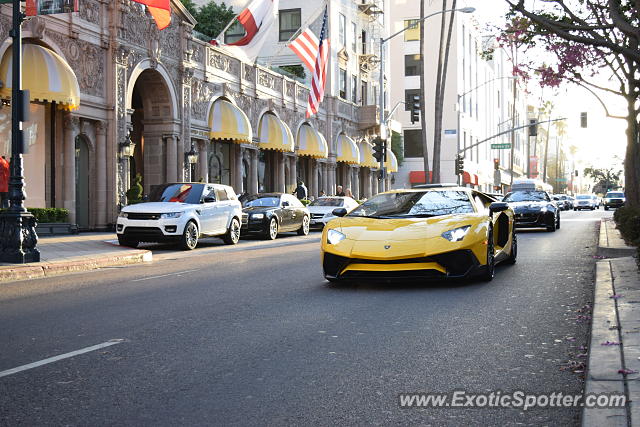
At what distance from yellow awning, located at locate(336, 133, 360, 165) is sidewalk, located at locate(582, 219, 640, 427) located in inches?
1493

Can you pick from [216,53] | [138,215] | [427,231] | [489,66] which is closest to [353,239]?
[427,231]

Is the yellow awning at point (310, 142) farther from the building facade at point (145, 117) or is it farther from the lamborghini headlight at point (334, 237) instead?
the lamborghini headlight at point (334, 237)

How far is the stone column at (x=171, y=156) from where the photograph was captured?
3031 cm

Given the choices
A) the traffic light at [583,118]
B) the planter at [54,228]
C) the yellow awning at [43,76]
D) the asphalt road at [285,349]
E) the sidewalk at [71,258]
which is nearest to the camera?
the asphalt road at [285,349]

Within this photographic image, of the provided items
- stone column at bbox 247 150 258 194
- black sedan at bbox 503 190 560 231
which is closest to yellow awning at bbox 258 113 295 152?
stone column at bbox 247 150 258 194

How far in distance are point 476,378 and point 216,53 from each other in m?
29.8

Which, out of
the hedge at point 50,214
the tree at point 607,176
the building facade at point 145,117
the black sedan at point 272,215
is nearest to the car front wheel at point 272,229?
the black sedan at point 272,215

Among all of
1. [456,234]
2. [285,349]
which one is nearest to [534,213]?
[456,234]

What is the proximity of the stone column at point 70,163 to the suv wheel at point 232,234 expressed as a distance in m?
5.65

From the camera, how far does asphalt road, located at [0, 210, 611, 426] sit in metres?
4.57

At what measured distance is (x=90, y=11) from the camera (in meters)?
25.4

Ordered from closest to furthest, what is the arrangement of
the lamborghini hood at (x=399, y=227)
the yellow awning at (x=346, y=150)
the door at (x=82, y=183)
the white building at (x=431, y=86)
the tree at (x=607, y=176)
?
the lamborghini hood at (x=399, y=227)
the door at (x=82, y=183)
the yellow awning at (x=346, y=150)
the white building at (x=431, y=86)
the tree at (x=607, y=176)

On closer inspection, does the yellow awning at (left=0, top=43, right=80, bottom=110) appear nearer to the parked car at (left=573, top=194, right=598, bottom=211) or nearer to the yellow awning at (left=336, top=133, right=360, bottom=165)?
the yellow awning at (left=336, top=133, right=360, bottom=165)

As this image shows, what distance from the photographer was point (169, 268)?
14414 millimetres
